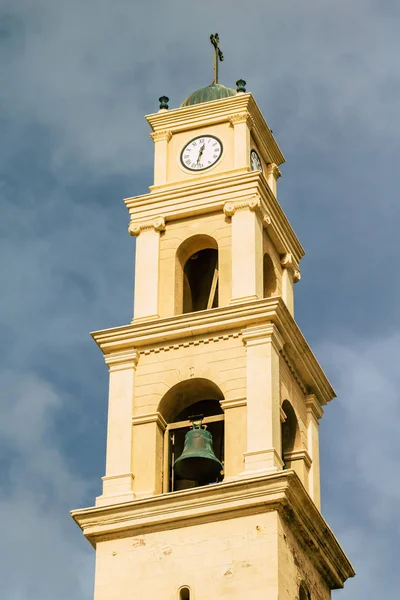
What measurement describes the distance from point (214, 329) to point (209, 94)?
9.01 m

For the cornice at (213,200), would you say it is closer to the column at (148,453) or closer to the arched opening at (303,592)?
the column at (148,453)

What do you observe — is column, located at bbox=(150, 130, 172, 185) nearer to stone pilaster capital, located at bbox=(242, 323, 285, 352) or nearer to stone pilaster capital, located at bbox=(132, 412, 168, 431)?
stone pilaster capital, located at bbox=(242, 323, 285, 352)

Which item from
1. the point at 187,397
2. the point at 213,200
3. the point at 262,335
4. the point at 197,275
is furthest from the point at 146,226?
the point at 262,335

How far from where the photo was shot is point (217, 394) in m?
44.4

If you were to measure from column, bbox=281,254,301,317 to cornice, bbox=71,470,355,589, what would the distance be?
747 centimetres

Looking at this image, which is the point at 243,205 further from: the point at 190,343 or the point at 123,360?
the point at 123,360

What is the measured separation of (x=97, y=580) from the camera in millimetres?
41406

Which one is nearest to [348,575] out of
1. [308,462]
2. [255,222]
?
[308,462]

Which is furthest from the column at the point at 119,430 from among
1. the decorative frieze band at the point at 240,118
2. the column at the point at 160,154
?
the decorative frieze band at the point at 240,118

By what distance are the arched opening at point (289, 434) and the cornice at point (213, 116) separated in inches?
333

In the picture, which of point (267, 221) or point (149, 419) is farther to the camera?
point (267, 221)

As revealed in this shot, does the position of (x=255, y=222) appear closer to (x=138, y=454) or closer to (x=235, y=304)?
(x=235, y=304)

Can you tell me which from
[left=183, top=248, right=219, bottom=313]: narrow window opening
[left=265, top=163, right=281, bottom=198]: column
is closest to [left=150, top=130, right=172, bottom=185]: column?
[left=183, top=248, right=219, bottom=313]: narrow window opening

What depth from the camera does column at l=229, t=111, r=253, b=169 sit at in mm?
48281
